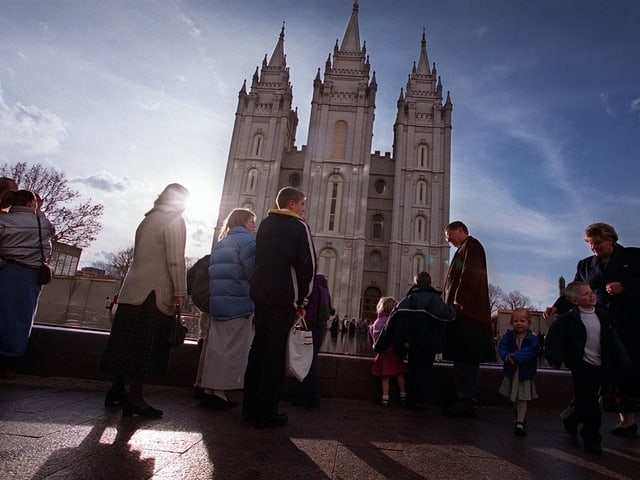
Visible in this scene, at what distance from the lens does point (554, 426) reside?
140 inches

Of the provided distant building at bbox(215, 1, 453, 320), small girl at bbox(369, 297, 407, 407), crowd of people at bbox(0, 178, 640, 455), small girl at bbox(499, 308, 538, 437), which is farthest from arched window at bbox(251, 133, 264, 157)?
small girl at bbox(499, 308, 538, 437)

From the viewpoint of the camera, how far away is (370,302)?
29578mm

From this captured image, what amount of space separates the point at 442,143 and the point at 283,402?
31760mm

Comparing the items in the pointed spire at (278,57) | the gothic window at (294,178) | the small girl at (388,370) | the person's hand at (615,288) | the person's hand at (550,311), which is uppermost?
the pointed spire at (278,57)

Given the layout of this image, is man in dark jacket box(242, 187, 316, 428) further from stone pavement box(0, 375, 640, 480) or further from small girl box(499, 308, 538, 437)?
small girl box(499, 308, 538, 437)

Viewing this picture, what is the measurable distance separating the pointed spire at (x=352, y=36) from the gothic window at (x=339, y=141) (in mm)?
8673

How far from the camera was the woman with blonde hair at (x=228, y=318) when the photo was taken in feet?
11.0

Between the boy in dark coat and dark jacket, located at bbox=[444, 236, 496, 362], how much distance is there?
0.69 meters

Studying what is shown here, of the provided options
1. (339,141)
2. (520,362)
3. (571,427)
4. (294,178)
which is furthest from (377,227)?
(571,427)

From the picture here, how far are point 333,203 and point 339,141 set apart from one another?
556 centimetres

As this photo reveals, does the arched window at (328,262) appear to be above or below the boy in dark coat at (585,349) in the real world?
above

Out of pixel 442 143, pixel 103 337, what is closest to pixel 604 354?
pixel 103 337

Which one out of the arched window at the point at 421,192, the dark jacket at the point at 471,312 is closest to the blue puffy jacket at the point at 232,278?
the dark jacket at the point at 471,312

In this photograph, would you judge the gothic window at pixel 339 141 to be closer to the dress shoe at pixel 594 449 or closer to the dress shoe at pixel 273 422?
the dress shoe at pixel 273 422
